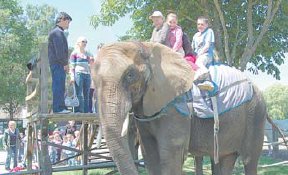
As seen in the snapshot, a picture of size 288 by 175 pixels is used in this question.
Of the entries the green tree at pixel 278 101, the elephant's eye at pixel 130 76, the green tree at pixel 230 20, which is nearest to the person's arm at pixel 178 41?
the elephant's eye at pixel 130 76

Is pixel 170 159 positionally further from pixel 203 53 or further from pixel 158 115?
pixel 203 53

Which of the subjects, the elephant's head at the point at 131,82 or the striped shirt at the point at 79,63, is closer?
the elephant's head at the point at 131,82

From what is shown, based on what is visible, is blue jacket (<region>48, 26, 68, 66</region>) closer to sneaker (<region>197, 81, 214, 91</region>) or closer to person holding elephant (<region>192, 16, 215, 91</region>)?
person holding elephant (<region>192, 16, 215, 91</region>)

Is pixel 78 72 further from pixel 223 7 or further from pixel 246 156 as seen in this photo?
pixel 223 7

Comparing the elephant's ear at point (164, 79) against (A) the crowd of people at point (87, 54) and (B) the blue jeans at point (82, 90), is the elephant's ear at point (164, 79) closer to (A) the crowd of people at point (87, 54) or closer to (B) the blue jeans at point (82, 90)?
(A) the crowd of people at point (87, 54)

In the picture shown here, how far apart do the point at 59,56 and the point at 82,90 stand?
875 millimetres

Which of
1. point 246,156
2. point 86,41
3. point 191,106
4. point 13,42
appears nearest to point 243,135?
point 246,156

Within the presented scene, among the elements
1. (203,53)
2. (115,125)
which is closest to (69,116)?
(203,53)

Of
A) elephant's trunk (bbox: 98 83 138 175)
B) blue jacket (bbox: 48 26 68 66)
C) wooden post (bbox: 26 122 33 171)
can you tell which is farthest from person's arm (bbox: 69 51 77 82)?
elephant's trunk (bbox: 98 83 138 175)

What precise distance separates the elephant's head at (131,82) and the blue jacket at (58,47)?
260 centimetres

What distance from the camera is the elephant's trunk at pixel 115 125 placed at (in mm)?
5414

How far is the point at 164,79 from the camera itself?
6.27m

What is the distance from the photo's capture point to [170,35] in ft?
24.2

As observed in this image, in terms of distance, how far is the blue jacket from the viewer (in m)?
8.54
